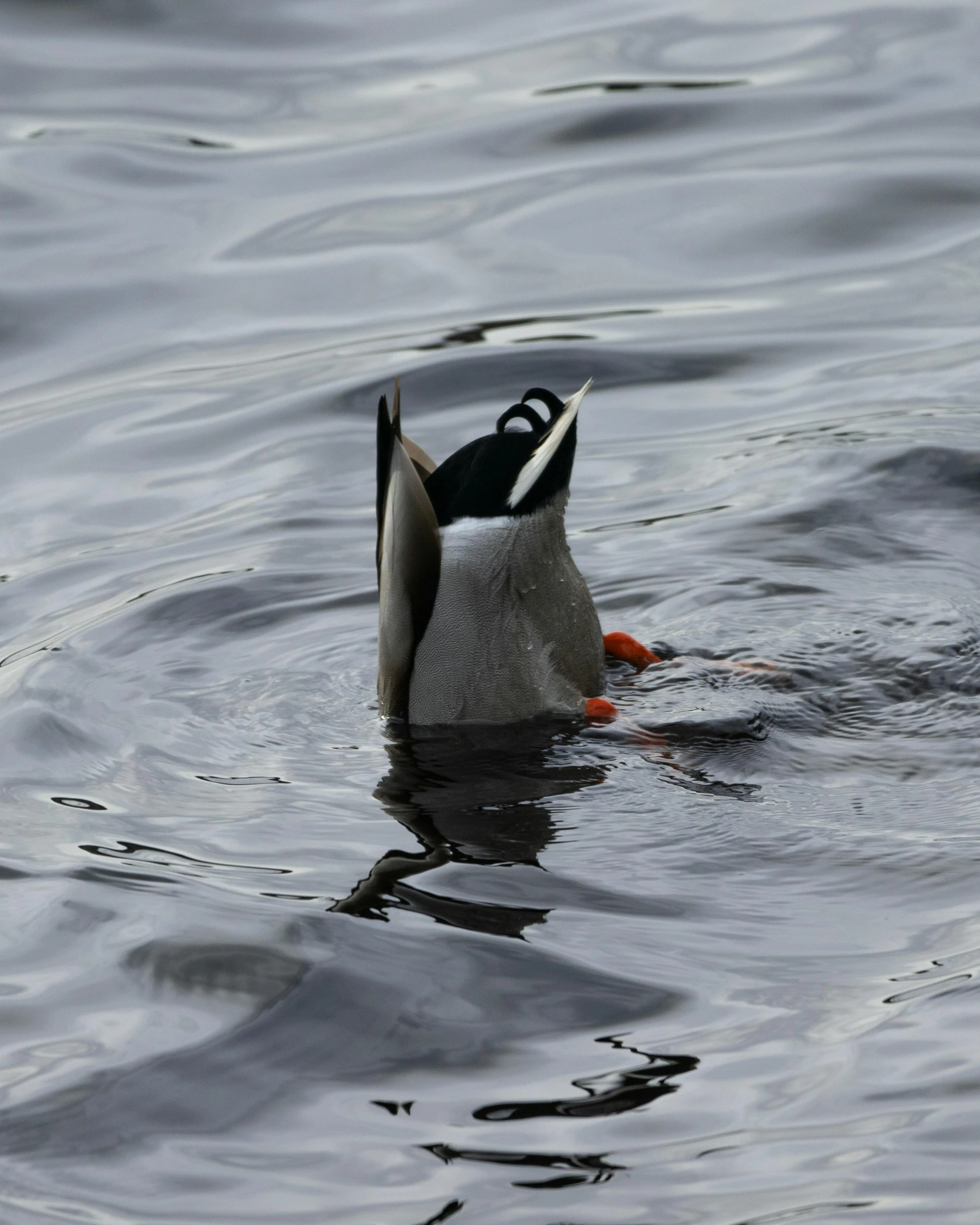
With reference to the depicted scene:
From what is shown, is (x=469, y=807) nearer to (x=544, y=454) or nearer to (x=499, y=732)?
(x=499, y=732)

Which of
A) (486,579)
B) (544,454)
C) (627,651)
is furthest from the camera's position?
(627,651)

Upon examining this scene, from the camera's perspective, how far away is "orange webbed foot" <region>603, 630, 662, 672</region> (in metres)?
5.64

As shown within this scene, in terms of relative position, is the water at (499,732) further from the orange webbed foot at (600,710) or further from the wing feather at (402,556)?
the wing feather at (402,556)

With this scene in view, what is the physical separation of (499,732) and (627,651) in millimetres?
611

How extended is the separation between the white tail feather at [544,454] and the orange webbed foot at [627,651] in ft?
2.64

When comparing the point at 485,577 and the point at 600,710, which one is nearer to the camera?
the point at 485,577

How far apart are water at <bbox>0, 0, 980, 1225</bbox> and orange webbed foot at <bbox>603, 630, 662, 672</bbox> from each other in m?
0.06

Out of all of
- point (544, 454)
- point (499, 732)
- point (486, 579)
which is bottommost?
point (499, 732)

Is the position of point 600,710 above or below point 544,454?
below

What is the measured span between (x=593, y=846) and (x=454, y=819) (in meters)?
0.47

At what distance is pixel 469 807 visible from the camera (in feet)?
15.9

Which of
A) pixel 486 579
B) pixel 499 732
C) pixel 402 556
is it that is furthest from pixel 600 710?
pixel 402 556

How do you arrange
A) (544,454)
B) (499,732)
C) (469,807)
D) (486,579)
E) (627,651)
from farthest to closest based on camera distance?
(627,651), (499,732), (486,579), (544,454), (469,807)

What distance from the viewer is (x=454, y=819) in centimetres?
474
